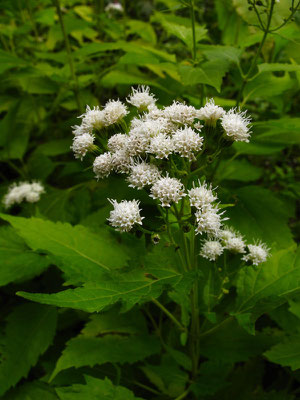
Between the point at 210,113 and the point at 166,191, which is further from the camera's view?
the point at 210,113

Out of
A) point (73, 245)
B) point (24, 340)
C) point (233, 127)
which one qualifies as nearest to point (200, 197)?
point (233, 127)

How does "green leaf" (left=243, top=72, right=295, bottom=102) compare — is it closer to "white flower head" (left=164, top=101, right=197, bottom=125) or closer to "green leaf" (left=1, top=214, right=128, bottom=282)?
"white flower head" (left=164, top=101, right=197, bottom=125)

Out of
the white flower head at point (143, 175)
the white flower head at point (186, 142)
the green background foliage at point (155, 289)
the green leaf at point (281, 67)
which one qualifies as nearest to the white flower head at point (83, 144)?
the green background foliage at point (155, 289)

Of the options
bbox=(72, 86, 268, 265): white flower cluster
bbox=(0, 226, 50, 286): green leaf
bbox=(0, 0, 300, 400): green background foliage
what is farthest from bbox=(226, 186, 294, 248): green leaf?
bbox=(0, 226, 50, 286): green leaf

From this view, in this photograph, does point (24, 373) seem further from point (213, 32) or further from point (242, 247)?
point (213, 32)

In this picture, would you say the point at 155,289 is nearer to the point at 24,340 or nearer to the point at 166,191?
the point at 166,191

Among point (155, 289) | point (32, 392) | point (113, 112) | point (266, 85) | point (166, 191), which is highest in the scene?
point (266, 85)

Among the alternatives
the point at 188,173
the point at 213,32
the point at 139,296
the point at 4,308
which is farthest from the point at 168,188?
the point at 213,32

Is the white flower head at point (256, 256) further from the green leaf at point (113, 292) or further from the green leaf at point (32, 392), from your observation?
the green leaf at point (32, 392)
